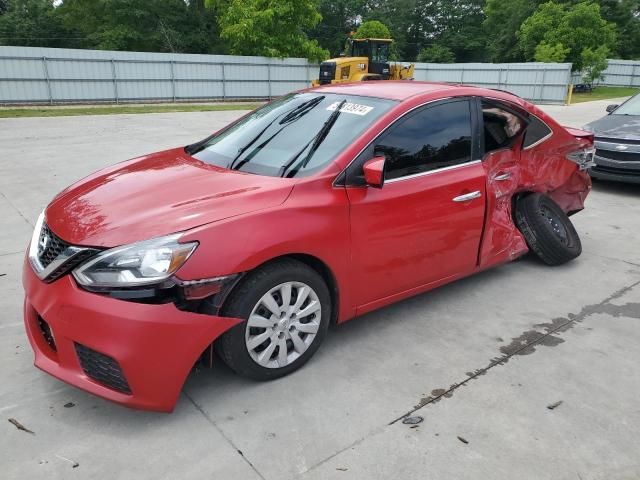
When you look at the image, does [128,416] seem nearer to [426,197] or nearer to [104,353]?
[104,353]

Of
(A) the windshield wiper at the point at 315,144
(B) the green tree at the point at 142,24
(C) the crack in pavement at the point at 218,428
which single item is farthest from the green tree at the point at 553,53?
(C) the crack in pavement at the point at 218,428

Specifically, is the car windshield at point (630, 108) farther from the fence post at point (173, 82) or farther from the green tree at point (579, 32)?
the green tree at point (579, 32)

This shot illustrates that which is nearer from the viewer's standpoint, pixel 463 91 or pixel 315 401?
pixel 315 401

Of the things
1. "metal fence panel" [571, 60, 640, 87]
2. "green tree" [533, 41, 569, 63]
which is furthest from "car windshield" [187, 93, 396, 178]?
"metal fence panel" [571, 60, 640, 87]

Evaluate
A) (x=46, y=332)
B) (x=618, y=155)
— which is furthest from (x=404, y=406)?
(x=618, y=155)

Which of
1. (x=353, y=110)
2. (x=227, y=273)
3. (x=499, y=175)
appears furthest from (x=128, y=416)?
(x=499, y=175)

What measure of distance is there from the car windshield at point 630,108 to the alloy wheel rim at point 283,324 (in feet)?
25.6

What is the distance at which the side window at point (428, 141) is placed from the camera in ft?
11.4

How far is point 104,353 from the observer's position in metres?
2.47

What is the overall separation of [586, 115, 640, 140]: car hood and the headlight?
711cm

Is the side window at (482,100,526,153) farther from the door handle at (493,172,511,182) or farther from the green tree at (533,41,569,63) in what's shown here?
the green tree at (533,41,569,63)

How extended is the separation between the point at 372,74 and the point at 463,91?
881 inches

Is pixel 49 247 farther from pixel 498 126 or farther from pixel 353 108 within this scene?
pixel 498 126

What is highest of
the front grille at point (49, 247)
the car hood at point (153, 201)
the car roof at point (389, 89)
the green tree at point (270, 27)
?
the green tree at point (270, 27)
